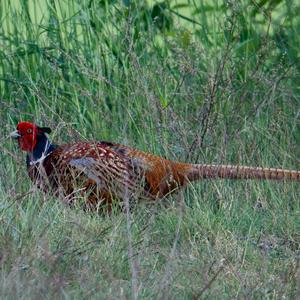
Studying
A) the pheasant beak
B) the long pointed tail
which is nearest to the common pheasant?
the long pointed tail

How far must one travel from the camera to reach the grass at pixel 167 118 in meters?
4.30

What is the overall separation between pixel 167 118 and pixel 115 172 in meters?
0.69

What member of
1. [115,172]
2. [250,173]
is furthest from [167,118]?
[250,173]

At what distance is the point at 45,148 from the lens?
599 centimetres

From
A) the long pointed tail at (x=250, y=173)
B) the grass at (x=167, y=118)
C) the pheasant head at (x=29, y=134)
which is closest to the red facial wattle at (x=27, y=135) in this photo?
the pheasant head at (x=29, y=134)

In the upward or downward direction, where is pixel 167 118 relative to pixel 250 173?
upward

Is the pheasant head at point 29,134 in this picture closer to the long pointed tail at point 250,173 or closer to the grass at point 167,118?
the grass at point 167,118

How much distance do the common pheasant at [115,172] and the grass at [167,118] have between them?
86mm

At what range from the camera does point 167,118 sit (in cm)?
629

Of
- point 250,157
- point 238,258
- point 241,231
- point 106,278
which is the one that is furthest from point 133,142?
point 106,278

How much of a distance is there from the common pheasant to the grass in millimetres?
86

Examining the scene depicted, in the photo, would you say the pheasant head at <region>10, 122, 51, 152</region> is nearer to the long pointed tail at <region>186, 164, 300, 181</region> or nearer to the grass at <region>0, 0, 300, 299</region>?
the grass at <region>0, 0, 300, 299</region>

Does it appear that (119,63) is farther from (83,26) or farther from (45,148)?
(45,148)

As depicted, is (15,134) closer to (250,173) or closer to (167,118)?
(167,118)
